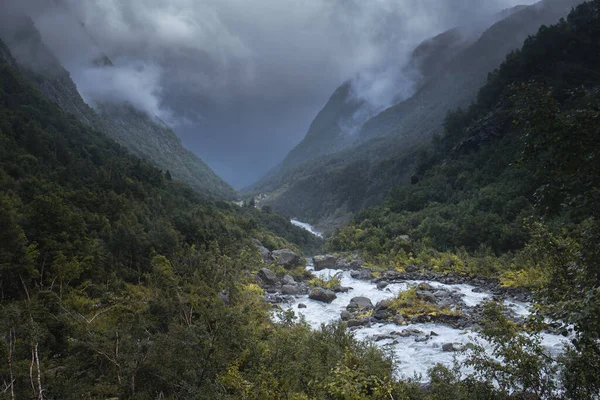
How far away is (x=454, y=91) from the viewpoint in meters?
156

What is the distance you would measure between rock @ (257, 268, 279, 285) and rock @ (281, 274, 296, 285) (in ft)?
3.09

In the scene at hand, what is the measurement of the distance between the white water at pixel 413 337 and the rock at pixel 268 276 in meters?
5.06

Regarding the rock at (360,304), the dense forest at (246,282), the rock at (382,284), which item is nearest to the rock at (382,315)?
the rock at (360,304)

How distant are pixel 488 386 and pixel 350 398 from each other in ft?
11.0

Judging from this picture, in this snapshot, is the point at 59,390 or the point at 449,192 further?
the point at 449,192

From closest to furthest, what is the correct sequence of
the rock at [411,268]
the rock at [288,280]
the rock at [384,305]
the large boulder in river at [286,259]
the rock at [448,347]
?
the rock at [448,347]
the rock at [384,305]
the rock at [288,280]
the rock at [411,268]
the large boulder in river at [286,259]

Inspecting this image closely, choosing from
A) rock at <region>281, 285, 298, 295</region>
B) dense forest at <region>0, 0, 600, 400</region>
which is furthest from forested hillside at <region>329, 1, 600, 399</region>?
rock at <region>281, 285, 298, 295</region>

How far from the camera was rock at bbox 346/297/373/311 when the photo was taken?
21625mm

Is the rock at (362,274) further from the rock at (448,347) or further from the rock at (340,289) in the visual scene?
the rock at (448,347)

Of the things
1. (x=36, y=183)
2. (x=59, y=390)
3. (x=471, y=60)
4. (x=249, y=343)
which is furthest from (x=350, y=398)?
(x=471, y=60)

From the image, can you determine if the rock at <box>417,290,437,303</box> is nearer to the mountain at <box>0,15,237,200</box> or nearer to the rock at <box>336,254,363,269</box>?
the rock at <box>336,254,363,269</box>

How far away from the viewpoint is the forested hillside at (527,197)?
16.7 feet

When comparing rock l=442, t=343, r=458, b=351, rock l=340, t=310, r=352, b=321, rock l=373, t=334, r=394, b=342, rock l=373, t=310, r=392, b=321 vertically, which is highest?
rock l=442, t=343, r=458, b=351

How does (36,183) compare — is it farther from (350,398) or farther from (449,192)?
(449,192)
